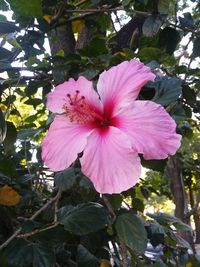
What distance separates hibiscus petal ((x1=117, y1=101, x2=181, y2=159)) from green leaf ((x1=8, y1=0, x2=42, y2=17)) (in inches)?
17.5

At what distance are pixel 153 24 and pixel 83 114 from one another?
1.51 feet

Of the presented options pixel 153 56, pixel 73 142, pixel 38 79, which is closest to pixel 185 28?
pixel 153 56

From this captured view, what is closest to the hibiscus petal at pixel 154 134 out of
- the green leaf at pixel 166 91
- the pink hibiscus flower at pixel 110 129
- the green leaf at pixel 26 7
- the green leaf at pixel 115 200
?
the pink hibiscus flower at pixel 110 129

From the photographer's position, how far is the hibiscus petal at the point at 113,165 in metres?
0.51

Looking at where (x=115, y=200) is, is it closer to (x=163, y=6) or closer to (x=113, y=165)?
(x=113, y=165)

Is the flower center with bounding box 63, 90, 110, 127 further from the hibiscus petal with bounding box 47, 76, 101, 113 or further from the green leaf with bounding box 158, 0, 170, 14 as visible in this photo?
the green leaf with bounding box 158, 0, 170, 14

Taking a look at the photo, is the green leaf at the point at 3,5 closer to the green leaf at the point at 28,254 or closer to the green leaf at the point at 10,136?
the green leaf at the point at 10,136

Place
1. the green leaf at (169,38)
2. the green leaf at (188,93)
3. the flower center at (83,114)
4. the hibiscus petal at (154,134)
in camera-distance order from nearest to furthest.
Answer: the hibiscus petal at (154,134) → the flower center at (83,114) → the green leaf at (188,93) → the green leaf at (169,38)

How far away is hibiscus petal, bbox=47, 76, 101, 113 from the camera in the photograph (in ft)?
2.08

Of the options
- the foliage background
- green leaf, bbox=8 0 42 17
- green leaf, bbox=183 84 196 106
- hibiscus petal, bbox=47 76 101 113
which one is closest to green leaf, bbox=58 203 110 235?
the foliage background

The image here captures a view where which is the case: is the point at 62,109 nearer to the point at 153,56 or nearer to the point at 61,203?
the point at 153,56

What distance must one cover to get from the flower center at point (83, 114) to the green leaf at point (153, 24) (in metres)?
0.41

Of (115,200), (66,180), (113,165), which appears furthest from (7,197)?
(113,165)

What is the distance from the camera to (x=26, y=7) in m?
0.81
